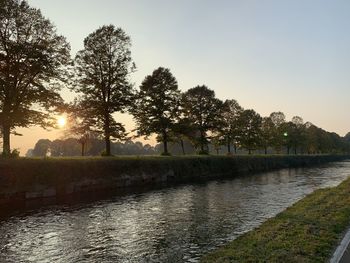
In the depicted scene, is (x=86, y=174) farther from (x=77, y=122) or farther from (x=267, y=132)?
(x=267, y=132)

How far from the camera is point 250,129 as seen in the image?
104m

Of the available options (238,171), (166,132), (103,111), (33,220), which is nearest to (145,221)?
(33,220)

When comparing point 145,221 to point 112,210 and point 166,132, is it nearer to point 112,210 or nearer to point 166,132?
point 112,210

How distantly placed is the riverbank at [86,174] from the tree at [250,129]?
122ft

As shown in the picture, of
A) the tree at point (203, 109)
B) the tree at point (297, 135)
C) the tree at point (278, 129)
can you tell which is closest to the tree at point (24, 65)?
the tree at point (203, 109)

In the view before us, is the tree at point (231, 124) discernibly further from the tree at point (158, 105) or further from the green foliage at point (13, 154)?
the green foliage at point (13, 154)

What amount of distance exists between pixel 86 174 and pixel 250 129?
73063mm

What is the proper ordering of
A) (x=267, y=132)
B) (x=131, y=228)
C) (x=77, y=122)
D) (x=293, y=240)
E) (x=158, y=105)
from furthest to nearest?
(x=267, y=132), (x=158, y=105), (x=77, y=122), (x=131, y=228), (x=293, y=240)

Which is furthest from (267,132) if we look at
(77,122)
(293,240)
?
(293,240)

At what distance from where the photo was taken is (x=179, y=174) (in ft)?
181

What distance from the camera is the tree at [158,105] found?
6750 cm

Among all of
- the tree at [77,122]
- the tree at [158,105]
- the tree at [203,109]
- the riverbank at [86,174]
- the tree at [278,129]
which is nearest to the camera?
the riverbank at [86,174]

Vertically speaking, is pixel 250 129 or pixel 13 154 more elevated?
pixel 250 129

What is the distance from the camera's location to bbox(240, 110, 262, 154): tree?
100m
